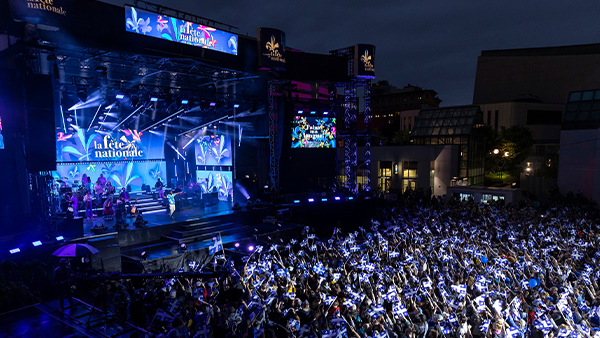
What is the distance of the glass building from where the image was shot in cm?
3244

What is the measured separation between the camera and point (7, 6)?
1179cm

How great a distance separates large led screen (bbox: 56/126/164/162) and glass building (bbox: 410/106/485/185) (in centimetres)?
2441

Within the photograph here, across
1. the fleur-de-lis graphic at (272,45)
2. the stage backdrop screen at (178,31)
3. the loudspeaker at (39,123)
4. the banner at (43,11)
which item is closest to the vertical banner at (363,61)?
the fleur-de-lis graphic at (272,45)

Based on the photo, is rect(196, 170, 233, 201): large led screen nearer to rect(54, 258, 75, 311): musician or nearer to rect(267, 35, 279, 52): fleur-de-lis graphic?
rect(267, 35, 279, 52): fleur-de-lis graphic

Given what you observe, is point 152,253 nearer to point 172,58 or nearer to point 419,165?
point 172,58

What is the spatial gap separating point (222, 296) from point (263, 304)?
873 millimetres

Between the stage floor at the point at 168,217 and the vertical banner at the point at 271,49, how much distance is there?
7780 mm

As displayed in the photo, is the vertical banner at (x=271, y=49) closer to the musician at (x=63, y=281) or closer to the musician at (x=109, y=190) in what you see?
the musician at (x=109, y=190)

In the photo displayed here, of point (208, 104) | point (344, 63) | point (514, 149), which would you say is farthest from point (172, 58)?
point (514, 149)

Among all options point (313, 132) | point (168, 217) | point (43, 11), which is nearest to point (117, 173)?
point (168, 217)

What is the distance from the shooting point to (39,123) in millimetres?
11352

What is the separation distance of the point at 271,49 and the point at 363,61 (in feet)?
20.8

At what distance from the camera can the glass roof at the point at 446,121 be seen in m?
33.2

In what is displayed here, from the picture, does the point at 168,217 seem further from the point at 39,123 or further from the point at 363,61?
the point at 363,61
